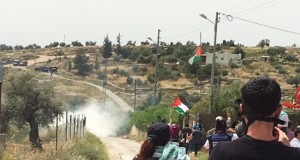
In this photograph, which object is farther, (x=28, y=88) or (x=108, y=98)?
(x=108, y=98)

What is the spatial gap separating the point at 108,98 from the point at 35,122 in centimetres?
4580

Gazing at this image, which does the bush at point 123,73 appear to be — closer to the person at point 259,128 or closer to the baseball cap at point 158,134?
the baseball cap at point 158,134

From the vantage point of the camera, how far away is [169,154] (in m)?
5.56

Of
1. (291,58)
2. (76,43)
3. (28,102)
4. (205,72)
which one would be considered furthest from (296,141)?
(76,43)

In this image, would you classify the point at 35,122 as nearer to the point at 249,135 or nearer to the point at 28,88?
the point at 28,88

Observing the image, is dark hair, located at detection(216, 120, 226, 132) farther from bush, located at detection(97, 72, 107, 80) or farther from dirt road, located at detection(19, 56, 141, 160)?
bush, located at detection(97, 72, 107, 80)

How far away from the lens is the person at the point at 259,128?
368 centimetres

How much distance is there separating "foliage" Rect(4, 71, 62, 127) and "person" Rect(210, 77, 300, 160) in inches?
1603

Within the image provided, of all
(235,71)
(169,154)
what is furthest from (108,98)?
(169,154)

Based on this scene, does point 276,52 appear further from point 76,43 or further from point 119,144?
point 119,144

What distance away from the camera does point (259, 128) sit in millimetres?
3703

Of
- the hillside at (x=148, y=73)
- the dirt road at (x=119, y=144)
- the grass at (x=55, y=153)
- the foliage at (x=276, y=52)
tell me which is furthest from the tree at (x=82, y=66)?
the grass at (x=55, y=153)

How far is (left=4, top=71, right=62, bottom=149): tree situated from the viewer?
4356 cm

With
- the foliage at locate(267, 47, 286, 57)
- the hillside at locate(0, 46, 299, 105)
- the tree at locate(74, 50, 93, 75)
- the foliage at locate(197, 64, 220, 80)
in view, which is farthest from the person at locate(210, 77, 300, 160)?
the tree at locate(74, 50, 93, 75)
